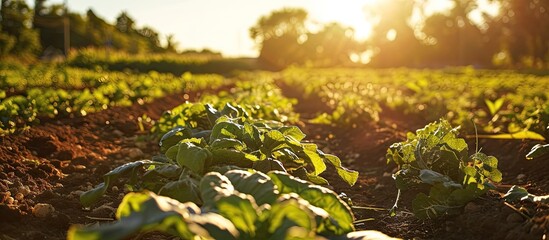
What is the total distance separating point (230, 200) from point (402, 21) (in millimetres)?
70332

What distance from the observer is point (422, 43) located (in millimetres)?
68812

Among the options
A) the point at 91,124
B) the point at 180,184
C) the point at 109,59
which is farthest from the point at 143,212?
the point at 109,59

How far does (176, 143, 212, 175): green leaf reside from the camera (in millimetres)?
2664

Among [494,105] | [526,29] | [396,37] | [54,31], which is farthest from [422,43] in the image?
[494,105]

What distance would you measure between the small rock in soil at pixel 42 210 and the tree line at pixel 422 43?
159ft

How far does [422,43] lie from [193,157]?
6908 centimetres

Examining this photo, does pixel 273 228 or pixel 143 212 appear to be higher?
pixel 143 212

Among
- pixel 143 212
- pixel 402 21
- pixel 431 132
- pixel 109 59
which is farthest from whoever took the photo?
pixel 402 21

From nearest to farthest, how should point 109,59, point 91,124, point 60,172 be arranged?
1. point 60,172
2. point 91,124
3. point 109,59

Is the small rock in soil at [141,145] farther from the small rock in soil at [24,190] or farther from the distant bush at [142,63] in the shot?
the distant bush at [142,63]

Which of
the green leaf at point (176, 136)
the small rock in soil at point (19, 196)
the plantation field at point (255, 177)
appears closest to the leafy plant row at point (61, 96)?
the plantation field at point (255, 177)

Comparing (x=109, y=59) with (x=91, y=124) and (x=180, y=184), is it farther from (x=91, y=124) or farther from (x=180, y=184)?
(x=180, y=184)

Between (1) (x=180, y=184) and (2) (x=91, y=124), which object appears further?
(2) (x=91, y=124)

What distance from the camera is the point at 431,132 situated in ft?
10.8
